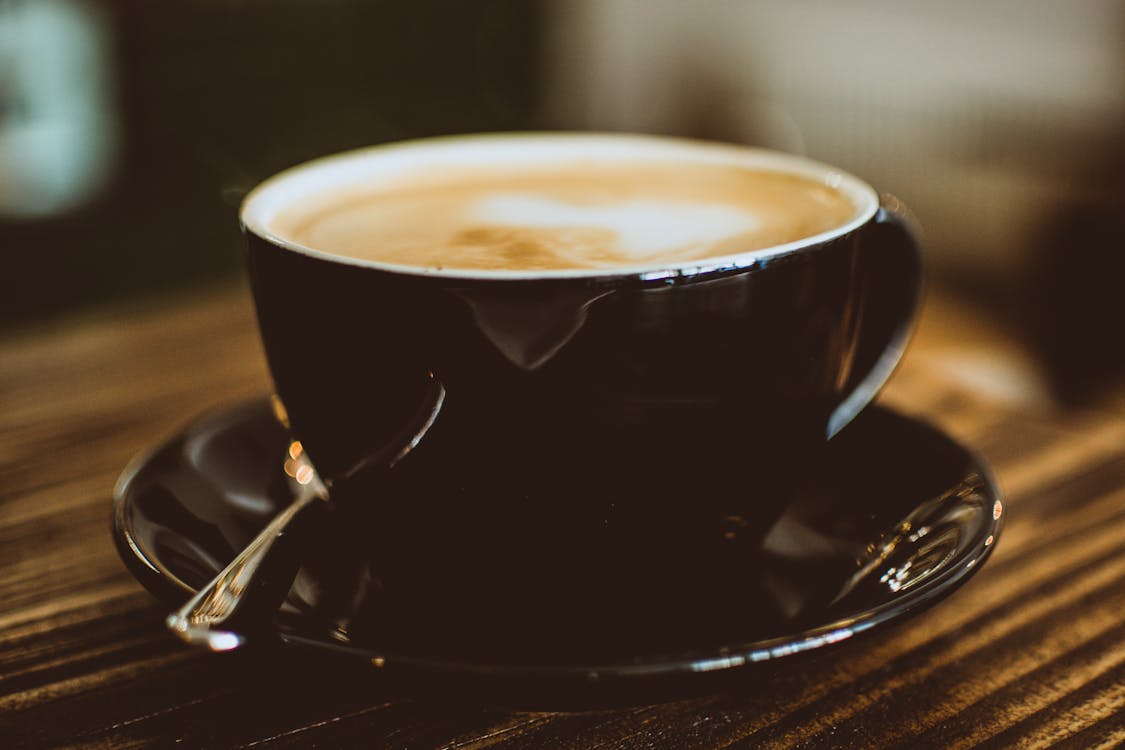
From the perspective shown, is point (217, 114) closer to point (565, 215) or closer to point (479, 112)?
point (479, 112)

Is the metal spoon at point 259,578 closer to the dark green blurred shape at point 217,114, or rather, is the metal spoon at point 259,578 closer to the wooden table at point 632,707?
the wooden table at point 632,707

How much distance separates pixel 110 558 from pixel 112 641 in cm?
7

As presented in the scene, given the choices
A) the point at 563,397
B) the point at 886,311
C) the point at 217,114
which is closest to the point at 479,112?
the point at 217,114

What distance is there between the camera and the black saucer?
28 cm

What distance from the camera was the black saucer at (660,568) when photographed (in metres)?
0.28

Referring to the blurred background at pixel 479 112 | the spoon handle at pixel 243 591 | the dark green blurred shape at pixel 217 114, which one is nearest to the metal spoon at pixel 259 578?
the spoon handle at pixel 243 591

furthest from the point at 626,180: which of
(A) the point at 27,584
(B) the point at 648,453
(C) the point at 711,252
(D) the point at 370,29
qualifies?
(D) the point at 370,29

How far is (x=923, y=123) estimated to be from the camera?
2.38 metres

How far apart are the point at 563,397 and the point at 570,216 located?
0.18 m

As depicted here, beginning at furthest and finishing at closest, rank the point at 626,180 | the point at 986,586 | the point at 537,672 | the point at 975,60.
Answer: the point at 975,60, the point at 626,180, the point at 986,586, the point at 537,672

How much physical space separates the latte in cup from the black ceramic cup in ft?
0.18

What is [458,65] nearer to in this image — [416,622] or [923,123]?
[923,123]

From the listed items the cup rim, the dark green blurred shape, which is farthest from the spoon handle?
the dark green blurred shape

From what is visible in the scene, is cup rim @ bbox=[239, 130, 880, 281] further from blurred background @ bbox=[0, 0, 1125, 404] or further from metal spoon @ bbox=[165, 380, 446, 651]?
blurred background @ bbox=[0, 0, 1125, 404]
